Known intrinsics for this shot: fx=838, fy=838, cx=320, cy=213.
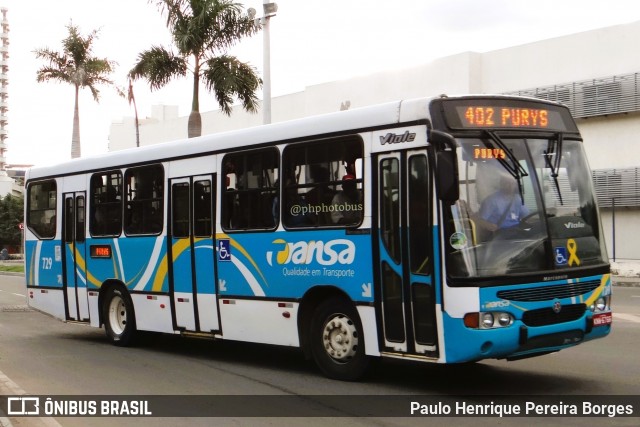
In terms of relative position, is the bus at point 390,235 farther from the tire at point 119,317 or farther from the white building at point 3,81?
the white building at point 3,81

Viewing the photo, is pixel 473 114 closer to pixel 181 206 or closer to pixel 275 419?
pixel 275 419

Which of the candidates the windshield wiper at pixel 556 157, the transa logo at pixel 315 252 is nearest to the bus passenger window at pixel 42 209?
the transa logo at pixel 315 252

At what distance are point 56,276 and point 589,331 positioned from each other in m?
9.87

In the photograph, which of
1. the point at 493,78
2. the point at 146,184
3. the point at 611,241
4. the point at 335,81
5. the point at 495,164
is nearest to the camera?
the point at 495,164

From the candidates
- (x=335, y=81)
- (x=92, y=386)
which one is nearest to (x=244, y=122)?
(x=335, y=81)

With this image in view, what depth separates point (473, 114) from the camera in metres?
8.63

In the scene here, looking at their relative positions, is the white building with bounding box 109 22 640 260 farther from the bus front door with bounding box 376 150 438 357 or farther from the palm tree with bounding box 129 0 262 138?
the bus front door with bounding box 376 150 438 357

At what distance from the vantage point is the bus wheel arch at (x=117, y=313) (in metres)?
13.4

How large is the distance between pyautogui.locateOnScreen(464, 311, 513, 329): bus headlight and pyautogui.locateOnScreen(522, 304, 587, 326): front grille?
24 cm

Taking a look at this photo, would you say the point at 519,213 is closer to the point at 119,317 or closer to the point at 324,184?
the point at 324,184

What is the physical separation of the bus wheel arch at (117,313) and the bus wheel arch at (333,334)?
4.34 m

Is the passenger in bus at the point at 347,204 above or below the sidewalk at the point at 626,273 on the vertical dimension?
above

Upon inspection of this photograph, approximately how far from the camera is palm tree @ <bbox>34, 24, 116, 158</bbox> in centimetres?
4066

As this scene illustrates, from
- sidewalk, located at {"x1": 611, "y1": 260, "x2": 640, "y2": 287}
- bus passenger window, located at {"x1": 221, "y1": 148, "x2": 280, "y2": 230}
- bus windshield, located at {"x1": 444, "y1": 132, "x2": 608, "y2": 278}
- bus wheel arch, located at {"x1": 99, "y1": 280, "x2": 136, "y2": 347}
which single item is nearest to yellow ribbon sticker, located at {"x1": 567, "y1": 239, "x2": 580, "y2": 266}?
bus windshield, located at {"x1": 444, "y1": 132, "x2": 608, "y2": 278}
